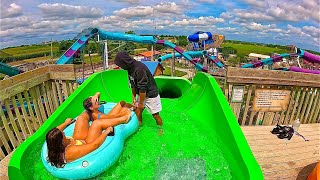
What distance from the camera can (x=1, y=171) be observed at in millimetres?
2959

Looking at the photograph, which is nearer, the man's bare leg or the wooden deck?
the wooden deck

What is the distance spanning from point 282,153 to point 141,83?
2300 mm

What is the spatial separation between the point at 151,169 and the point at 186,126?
42.3 inches

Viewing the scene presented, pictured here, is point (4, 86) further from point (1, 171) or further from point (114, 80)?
point (114, 80)

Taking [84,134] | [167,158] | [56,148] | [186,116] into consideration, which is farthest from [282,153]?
[56,148]

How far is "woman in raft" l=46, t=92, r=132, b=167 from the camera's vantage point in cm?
214

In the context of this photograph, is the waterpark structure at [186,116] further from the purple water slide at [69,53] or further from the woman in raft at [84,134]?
the purple water slide at [69,53]

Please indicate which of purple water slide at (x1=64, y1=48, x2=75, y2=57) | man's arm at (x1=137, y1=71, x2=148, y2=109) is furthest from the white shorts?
purple water slide at (x1=64, y1=48, x2=75, y2=57)

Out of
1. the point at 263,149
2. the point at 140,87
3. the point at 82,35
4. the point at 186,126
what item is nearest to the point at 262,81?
the point at 263,149

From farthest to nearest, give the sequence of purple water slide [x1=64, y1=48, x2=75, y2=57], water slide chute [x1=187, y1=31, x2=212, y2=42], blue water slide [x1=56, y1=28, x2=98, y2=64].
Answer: water slide chute [x1=187, y1=31, x2=212, y2=42] → purple water slide [x1=64, y1=48, x2=75, y2=57] → blue water slide [x1=56, y1=28, x2=98, y2=64]

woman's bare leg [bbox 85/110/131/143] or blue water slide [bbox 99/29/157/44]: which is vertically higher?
blue water slide [bbox 99/29/157/44]

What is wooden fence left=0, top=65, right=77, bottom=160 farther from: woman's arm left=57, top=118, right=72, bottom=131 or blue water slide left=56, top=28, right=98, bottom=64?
blue water slide left=56, top=28, right=98, bottom=64

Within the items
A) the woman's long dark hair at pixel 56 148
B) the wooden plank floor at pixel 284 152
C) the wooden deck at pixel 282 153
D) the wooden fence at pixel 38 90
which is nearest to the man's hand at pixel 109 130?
the woman's long dark hair at pixel 56 148

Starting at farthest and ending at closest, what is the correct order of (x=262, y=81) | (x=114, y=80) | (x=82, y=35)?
(x=82, y=35)
(x=114, y=80)
(x=262, y=81)
